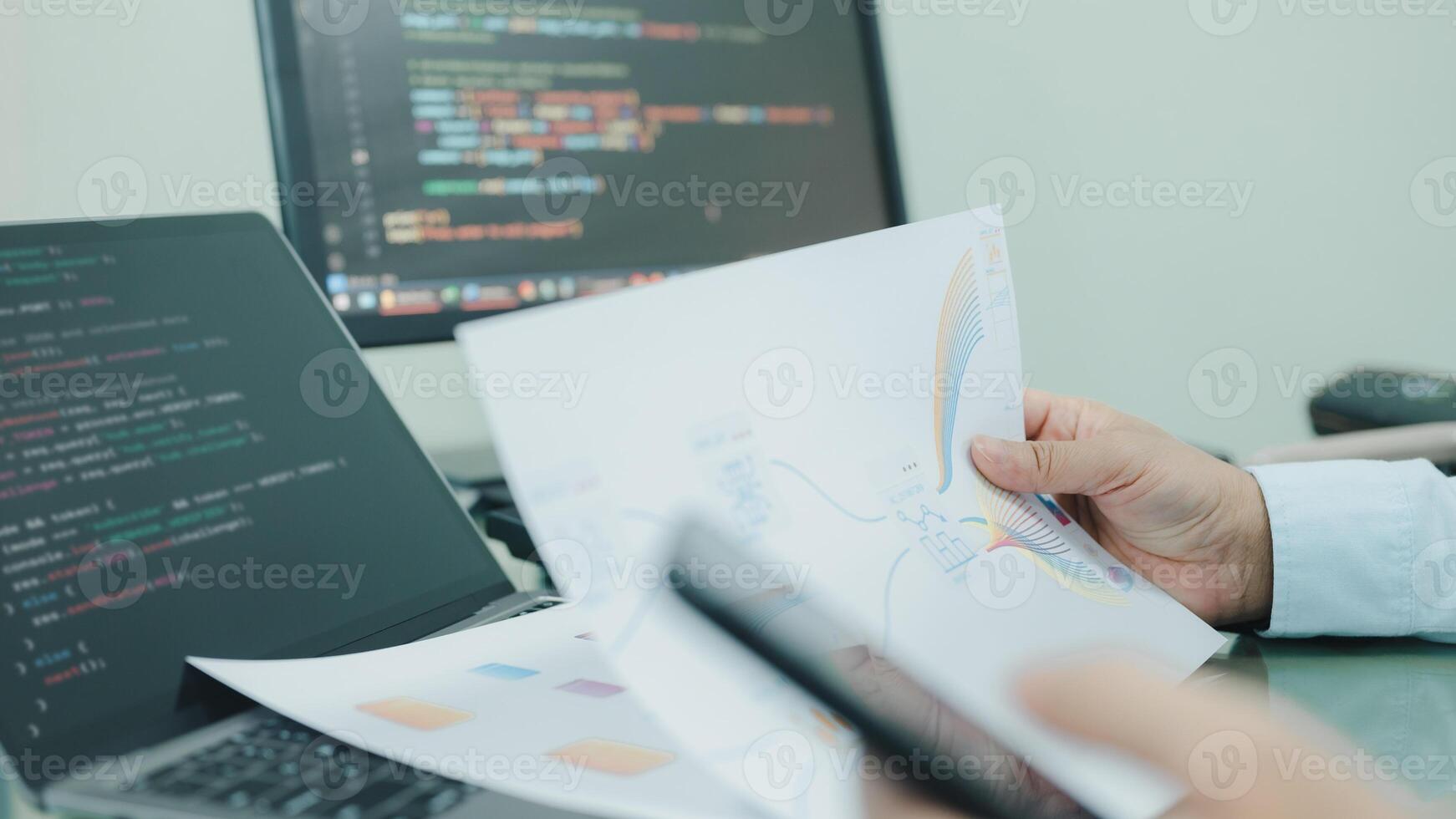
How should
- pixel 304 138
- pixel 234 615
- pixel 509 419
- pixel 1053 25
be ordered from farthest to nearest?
pixel 1053 25, pixel 304 138, pixel 234 615, pixel 509 419

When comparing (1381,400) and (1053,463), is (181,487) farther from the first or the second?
(1381,400)

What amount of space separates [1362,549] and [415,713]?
1.55ft

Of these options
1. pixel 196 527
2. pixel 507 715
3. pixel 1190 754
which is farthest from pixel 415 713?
pixel 1190 754

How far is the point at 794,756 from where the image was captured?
0.30 meters

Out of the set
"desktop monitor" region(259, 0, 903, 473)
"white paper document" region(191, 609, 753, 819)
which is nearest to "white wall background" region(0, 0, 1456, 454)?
"desktop monitor" region(259, 0, 903, 473)

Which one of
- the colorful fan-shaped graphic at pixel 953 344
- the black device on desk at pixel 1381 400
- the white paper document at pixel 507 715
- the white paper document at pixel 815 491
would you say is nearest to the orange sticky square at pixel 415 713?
Result: the white paper document at pixel 507 715

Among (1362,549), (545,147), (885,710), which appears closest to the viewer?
(885,710)

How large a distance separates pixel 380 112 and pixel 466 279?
0.13 m

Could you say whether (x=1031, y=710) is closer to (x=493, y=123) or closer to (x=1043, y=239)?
(x=493, y=123)

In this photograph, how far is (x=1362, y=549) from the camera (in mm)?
520

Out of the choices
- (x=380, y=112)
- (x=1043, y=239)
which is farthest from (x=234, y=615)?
(x=1043, y=239)

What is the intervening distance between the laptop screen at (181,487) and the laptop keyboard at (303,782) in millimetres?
42

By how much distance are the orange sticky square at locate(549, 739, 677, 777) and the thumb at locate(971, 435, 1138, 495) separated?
0.21 m

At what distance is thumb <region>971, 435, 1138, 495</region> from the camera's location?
0.46m
